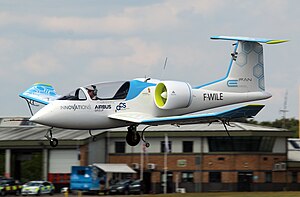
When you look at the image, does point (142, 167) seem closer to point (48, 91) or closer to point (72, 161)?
point (72, 161)

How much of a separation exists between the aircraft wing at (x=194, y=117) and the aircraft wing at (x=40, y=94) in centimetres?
515

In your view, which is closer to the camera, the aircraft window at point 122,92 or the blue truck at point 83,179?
the aircraft window at point 122,92

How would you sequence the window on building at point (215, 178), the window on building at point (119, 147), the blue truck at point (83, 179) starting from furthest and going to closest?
1. the window on building at point (119, 147)
2. the window on building at point (215, 178)
3. the blue truck at point (83, 179)

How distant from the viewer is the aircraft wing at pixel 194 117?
34094 millimetres

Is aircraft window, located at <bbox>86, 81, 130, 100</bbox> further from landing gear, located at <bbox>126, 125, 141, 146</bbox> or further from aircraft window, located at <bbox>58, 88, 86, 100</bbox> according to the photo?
→ landing gear, located at <bbox>126, 125, 141, 146</bbox>

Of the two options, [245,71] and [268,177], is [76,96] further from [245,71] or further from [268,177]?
[268,177]

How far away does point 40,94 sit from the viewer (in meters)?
41.4

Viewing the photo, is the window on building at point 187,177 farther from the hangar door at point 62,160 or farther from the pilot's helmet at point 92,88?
the pilot's helmet at point 92,88

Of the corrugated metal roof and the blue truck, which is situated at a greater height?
the corrugated metal roof

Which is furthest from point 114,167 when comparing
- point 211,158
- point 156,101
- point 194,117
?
point 194,117

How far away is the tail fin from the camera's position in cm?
3966

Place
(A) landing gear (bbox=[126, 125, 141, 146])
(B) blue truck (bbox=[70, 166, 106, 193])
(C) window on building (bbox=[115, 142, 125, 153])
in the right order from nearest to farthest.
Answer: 1. (A) landing gear (bbox=[126, 125, 141, 146])
2. (B) blue truck (bbox=[70, 166, 106, 193])
3. (C) window on building (bbox=[115, 142, 125, 153])

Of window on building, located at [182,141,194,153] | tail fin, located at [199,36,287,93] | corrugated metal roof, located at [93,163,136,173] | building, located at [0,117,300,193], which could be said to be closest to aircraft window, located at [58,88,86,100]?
tail fin, located at [199,36,287,93]

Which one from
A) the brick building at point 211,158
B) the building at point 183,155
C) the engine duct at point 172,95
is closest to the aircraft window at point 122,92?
the engine duct at point 172,95
